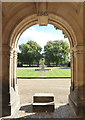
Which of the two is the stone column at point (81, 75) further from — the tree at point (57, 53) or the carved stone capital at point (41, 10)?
the tree at point (57, 53)

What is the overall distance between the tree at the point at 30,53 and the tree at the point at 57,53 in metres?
3.94

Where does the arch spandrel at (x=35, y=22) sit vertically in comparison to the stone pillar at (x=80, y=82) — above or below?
above

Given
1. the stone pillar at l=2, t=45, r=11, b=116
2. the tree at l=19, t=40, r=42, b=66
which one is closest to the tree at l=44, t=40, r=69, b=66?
the tree at l=19, t=40, r=42, b=66

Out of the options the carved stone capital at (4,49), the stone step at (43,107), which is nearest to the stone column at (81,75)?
the stone step at (43,107)

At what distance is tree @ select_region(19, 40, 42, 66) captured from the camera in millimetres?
65287

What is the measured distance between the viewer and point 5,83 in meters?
7.85

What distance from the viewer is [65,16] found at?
7.86m

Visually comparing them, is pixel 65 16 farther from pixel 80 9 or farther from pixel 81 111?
pixel 81 111

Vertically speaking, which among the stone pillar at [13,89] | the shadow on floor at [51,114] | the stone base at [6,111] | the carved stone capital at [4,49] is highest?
the carved stone capital at [4,49]

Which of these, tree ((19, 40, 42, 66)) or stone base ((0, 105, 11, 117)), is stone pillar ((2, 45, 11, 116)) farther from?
tree ((19, 40, 42, 66))

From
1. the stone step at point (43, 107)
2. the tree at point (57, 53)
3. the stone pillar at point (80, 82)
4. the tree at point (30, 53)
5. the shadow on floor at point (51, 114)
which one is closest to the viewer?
the shadow on floor at point (51, 114)

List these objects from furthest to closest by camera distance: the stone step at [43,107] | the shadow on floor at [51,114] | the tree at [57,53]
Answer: the tree at [57,53] < the stone step at [43,107] < the shadow on floor at [51,114]

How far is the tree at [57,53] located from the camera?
64938 mm

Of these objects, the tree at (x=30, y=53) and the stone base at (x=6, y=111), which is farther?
the tree at (x=30, y=53)
